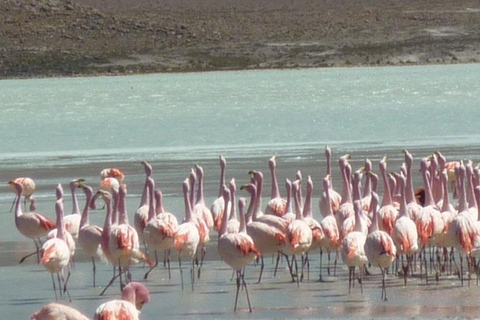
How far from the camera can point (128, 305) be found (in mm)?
6371

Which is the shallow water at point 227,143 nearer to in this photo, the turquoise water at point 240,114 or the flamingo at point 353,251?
the turquoise water at point 240,114

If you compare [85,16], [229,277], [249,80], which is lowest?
[229,277]

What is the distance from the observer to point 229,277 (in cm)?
1018

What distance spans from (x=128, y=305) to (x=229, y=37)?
7072 centimetres

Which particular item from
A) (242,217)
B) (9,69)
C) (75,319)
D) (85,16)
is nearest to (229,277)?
(242,217)

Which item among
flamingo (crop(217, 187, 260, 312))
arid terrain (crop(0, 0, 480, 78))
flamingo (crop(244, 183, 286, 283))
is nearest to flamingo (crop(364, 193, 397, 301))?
flamingo (crop(217, 187, 260, 312))

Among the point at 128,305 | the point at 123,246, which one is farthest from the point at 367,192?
the point at 128,305

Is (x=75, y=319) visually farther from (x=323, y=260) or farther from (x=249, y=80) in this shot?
(x=249, y=80)

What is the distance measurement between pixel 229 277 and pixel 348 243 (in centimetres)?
128

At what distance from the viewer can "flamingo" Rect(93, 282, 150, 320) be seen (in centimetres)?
634

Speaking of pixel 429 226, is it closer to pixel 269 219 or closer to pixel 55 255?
pixel 269 219

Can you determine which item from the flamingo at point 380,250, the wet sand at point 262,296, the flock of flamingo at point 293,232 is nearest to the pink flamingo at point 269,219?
the flock of flamingo at point 293,232

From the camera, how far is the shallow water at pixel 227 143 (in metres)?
9.16

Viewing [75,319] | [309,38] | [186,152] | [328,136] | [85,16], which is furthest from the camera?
[85,16]
